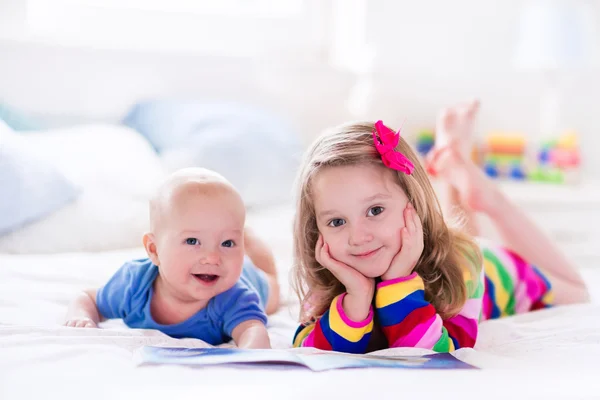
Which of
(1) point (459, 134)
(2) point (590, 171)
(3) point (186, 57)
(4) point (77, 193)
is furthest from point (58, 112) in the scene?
(2) point (590, 171)

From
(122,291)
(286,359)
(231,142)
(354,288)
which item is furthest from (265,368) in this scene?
(231,142)

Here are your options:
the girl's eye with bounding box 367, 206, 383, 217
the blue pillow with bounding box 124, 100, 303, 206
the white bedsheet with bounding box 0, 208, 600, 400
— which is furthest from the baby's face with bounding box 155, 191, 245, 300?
the blue pillow with bounding box 124, 100, 303, 206

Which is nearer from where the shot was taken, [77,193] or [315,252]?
[315,252]

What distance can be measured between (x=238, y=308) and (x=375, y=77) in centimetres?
185

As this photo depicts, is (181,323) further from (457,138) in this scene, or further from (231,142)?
(231,142)

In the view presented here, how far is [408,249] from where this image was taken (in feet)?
3.85

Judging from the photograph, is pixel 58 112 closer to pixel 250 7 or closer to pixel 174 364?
pixel 250 7

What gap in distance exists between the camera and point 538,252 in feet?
5.79

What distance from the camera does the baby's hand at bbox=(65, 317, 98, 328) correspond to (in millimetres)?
1245

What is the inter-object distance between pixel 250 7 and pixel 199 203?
2.10 m

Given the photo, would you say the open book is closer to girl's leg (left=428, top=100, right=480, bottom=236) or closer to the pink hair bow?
the pink hair bow

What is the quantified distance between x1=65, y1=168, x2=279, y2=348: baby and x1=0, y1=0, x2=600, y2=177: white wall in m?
1.40

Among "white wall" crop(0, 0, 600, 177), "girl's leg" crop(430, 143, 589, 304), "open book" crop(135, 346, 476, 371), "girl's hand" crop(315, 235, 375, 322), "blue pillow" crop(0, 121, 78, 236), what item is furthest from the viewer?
"white wall" crop(0, 0, 600, 177)

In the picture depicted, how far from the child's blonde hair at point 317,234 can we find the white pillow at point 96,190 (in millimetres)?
780
